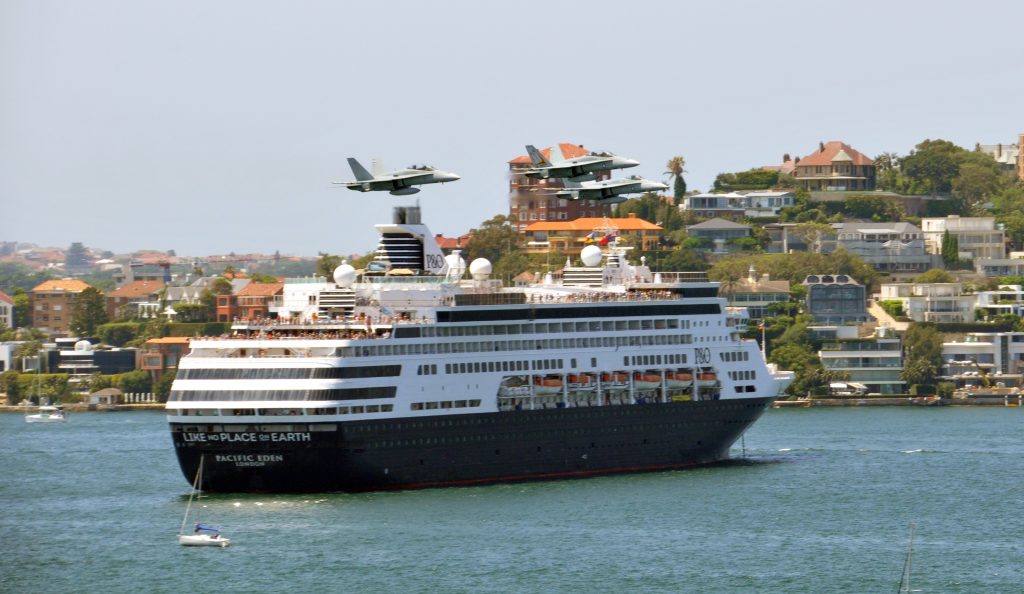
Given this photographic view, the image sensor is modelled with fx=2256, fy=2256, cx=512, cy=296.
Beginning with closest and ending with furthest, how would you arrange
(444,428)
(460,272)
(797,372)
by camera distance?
1. (444,428)
2. (460,272)
3. (797,372)

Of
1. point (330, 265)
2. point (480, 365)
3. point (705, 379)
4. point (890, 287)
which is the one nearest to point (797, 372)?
point (890, 287)

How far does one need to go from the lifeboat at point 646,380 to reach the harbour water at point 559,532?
149 inches

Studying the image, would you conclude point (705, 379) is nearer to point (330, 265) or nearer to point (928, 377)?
point (928, 377)

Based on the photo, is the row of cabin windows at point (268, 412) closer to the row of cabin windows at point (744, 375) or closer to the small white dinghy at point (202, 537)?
the small white dinghy at point (202, 537)

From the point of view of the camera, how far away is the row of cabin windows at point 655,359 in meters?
90.2

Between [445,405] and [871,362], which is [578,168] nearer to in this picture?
[445,405]

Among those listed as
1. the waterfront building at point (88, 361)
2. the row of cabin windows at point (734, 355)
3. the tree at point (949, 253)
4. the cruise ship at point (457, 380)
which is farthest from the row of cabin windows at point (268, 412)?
the tree at point (949, 253)

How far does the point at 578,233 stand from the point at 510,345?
318ft

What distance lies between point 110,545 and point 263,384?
9106 millimetres

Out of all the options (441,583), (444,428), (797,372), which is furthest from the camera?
(797,372)

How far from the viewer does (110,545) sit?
237 ft

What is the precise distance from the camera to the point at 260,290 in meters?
178

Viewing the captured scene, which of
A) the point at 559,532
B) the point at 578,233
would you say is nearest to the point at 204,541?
the point at 559,532

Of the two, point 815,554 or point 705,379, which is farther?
point 705,379
